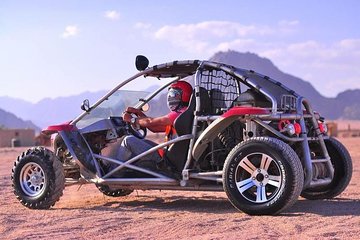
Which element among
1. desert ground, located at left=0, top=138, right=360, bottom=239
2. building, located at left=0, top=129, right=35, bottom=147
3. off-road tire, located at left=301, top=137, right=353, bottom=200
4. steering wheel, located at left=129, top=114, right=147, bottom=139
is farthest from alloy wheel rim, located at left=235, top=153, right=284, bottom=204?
building, located at left=0, top=129, right=35, bottom=147

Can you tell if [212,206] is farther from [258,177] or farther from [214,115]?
[258,177]

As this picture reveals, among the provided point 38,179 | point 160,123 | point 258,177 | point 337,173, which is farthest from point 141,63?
point 337,173

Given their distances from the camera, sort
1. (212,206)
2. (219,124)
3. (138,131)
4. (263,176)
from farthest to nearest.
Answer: (138,131) < (212,206) < (219,124) < (263,176)

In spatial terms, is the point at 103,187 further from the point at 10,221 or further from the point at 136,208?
the point at 10,221

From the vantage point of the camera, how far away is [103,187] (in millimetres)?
10203

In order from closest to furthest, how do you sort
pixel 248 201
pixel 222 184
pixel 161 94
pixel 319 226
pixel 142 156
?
pixel 319 226 → pixel 248 201 → pixel 222 184 → pixel 142 156 → pixel 161 94

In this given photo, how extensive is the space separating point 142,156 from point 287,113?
6.32ft

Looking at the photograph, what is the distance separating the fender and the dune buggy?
0.04ft

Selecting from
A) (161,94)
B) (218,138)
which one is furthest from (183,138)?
(161,94)

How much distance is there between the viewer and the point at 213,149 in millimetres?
8398

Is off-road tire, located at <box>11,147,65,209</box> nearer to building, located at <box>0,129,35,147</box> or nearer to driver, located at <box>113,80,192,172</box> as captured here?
driver, located at <box>113,80,192,172</box>

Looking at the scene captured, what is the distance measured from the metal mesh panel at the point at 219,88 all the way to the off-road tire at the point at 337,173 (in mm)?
1421

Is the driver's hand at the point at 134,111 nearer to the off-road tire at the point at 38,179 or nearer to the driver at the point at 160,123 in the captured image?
the driver at the point at 160,123

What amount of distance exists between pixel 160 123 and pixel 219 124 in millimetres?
988
